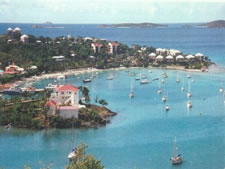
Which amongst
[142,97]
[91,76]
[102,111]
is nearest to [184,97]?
[142,97]

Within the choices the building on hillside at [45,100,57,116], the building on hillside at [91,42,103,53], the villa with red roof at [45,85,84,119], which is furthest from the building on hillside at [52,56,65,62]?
the building on hillside at [45,100,57,116]

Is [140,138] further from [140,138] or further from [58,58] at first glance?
[58,58]

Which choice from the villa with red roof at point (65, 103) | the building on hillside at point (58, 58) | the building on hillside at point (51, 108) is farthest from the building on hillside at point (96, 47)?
the building on hillside at point (51, 108)

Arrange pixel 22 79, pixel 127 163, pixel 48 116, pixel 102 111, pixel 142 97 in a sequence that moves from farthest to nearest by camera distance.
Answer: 1. pixel 22 79
2. pixel 142 97
3. pixel 102 111
4. pixel 48 116
5. pixel 127 163

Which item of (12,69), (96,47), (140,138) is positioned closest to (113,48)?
(96,47)

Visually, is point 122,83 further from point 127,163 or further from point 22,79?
point 127,163

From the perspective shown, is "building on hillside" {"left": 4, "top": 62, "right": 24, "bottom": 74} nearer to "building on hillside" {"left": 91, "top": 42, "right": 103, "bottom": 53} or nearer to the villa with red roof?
"building on hillside" {"left": 91, "top": 42, "right": 103, "bottom": 53}
